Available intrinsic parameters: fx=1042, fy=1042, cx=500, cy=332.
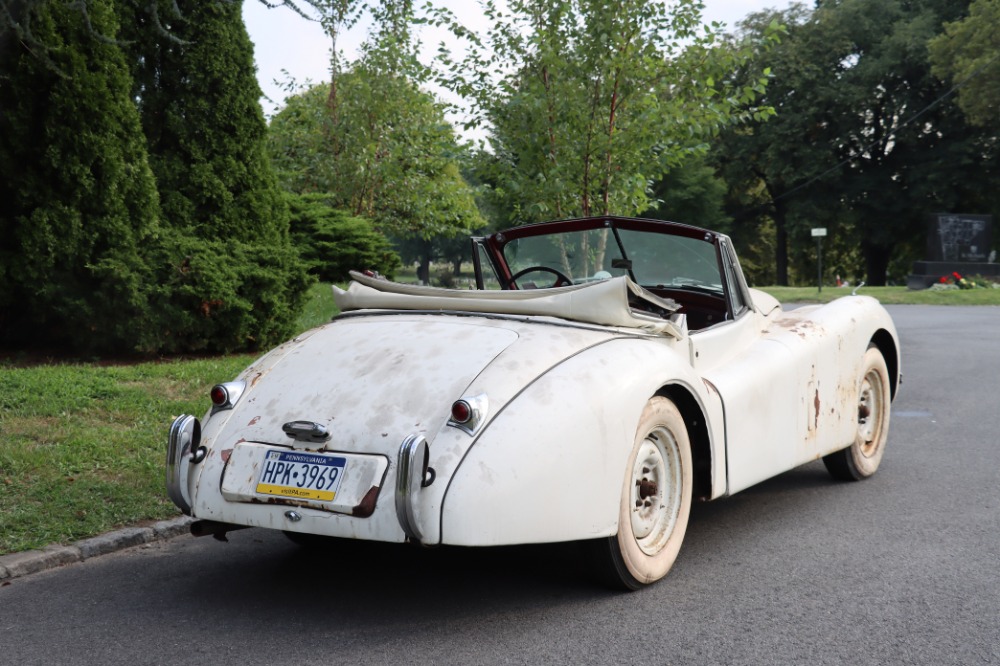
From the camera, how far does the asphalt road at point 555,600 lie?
352cm

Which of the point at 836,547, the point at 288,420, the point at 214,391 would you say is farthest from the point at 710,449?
the point at 214,391

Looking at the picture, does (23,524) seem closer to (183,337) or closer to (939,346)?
(183,337)

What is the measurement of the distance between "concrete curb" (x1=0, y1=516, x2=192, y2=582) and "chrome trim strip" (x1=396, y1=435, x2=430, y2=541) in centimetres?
204

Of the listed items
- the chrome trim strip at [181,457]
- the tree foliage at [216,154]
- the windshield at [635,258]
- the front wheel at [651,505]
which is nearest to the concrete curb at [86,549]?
the chrome trim strip at [181,457]

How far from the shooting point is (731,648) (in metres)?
3.51

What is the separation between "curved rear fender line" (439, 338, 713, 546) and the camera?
3600mm

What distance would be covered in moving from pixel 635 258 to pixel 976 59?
1534 inches

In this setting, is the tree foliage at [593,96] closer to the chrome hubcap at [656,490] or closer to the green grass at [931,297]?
the chrome hubcap at [656,490]

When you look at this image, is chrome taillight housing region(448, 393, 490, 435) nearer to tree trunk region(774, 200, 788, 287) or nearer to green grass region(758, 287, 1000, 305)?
green grass region(758, 287, 1000, 305)

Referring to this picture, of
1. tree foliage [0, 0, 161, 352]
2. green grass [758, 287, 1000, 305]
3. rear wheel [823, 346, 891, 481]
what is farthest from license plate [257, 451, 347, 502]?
green grass [758, 287, 1000, 305]

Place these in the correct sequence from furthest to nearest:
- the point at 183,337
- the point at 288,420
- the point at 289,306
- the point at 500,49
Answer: the point at 500,49 → the point at 289,306 → the point at 183,337 → the point at 288,420

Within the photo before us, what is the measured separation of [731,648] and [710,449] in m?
1.22

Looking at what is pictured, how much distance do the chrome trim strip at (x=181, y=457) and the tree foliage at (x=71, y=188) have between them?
18.3ft

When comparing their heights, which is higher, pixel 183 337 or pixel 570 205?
pixel 570 205
